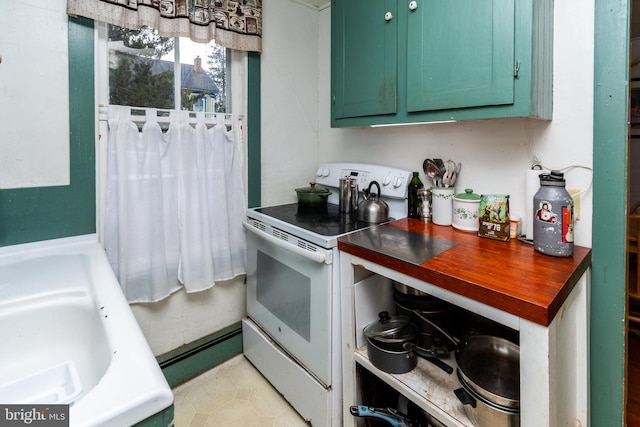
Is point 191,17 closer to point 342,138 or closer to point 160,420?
point 342,138

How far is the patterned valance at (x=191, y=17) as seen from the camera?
4.45 feet

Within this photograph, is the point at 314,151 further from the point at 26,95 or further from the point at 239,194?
the point at 26,95

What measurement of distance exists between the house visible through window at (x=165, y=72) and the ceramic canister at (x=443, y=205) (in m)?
1.26

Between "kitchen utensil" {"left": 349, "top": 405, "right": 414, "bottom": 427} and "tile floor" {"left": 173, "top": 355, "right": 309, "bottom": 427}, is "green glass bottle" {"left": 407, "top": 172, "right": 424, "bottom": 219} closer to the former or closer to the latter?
"kitchen utensil" {"left": 349, "top": 405, "right": 414, "bottom": 427}

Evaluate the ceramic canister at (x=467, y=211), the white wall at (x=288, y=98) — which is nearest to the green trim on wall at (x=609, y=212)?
the ceramic canister at (x=467, y=211)

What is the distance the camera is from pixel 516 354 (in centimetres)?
120

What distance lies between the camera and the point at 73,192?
1.41 meters

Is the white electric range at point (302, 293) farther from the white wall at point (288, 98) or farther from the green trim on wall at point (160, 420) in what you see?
the green trim on wall at point (160, 420)

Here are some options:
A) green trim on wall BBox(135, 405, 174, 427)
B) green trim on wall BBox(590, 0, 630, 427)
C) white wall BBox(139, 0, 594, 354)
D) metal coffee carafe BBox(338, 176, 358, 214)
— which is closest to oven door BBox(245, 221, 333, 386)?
white wall BBox(139, 0, 594, 354)

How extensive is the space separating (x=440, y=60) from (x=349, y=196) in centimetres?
79

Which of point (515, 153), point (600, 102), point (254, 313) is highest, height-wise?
point (600, 102)

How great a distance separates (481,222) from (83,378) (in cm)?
140

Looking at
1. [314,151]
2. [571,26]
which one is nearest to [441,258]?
[571,26]

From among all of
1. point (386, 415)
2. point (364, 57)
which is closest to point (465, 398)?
point (386, 415)
